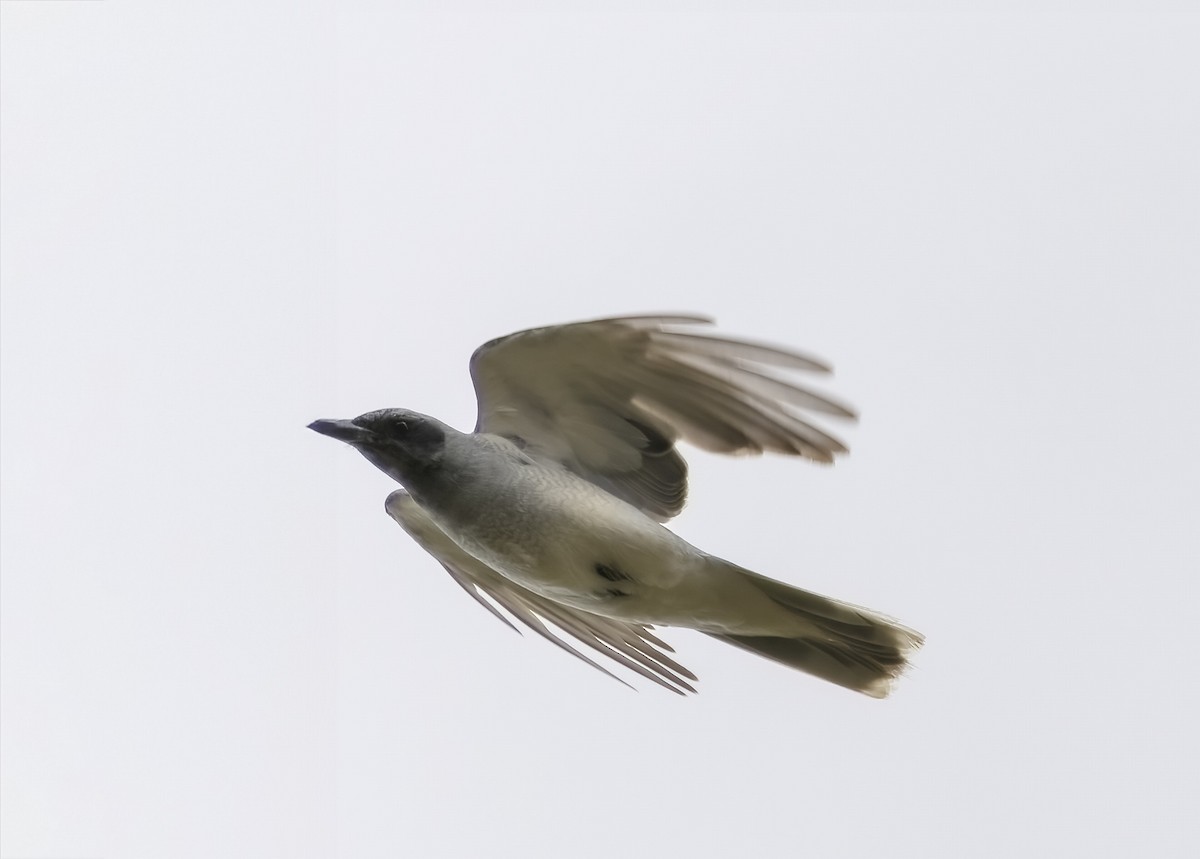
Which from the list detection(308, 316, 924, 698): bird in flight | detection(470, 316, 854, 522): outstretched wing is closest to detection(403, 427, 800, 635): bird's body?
detection(308, 316, 924, 698): bird in flight

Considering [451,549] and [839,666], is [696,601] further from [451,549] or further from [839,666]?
[451,549]

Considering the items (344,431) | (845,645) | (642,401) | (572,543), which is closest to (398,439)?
(344,431)

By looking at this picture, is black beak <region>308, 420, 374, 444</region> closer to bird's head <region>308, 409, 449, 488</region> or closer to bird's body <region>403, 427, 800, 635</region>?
bird's head <region>308, 409, 449, 488</region>

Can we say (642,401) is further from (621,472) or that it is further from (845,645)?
(845,645)

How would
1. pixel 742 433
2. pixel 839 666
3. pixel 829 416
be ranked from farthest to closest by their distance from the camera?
pixel 839 666
pixel 742 433
pixel 829 416

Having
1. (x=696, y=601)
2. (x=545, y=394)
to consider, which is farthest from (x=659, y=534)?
(x=545, y=394)

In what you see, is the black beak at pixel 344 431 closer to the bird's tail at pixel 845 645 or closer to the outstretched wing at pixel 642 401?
the outstretched wing at pixel 642 401
